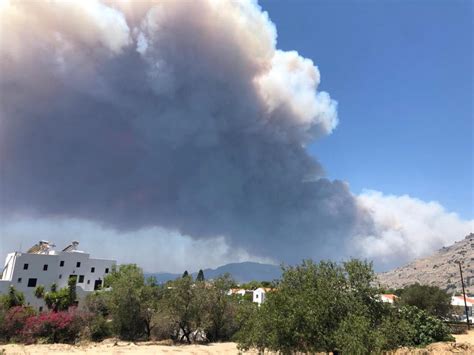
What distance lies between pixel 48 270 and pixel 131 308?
111 ft

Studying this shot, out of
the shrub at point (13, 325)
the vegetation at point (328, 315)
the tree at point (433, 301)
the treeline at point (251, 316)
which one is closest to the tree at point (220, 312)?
the treeline at point (251, 316)

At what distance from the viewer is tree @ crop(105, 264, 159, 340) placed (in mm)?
45875

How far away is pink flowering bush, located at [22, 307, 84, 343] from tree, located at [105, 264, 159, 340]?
16.9 feet

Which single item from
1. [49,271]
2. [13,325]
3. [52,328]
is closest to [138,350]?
[52,328]

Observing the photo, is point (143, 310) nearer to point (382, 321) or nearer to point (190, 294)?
point (190, 294)

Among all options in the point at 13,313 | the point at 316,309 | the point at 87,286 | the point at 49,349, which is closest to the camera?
the point at 316,309

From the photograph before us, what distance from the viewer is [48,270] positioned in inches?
2704

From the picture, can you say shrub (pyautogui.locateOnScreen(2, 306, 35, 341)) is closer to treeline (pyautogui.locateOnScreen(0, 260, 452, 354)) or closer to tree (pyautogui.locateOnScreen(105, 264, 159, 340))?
treeline (pyautogui.locateOnScreen(0, 260, 452, 354))

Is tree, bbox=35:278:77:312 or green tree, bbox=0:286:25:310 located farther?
tree, bbox=35:278:77:312

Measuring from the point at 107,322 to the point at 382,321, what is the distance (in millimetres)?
39233

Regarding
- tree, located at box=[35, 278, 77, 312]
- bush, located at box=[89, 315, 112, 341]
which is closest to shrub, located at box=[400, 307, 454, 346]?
bush, located at box=[89, 315, 112, 341]

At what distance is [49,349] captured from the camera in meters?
35.2

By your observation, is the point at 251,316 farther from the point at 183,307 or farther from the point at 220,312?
the point at 220,312

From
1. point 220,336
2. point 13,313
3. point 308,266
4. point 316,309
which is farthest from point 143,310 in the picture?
point 316,309
